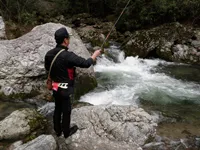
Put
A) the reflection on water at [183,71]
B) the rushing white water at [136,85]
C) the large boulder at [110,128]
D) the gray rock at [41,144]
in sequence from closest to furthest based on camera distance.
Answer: the gray rock at [41,144] < the large boulder at [110,128] < the rushing white water at [136,85] < the reflection on water at [183,71]

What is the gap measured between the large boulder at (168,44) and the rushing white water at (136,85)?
60cm

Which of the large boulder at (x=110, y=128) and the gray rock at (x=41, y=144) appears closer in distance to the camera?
the gray rock at (x=41, y=144)

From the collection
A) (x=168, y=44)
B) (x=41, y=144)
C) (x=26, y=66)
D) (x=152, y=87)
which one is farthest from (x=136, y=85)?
(x=41, y=144)

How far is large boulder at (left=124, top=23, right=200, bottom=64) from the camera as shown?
45.6ft

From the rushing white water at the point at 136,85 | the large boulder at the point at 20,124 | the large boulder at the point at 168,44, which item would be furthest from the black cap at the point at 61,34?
the large boulder at the point at 168,44

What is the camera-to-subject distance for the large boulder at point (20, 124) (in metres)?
5.68

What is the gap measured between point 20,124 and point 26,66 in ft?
8.71

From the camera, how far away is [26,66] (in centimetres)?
813

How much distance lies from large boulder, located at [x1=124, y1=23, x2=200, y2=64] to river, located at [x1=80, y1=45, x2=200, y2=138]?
516 millimetres

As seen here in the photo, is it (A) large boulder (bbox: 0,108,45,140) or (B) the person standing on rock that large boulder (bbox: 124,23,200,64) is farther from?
(B) the person standing on rock

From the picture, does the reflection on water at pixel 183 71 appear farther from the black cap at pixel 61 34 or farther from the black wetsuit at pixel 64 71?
the black cap at pixel 61 34

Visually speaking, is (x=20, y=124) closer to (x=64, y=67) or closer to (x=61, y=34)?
(x=64, y=67)

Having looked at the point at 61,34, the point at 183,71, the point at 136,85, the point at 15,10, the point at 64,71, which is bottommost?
the point at 136,85

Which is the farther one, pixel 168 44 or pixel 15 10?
pixel 15 10
